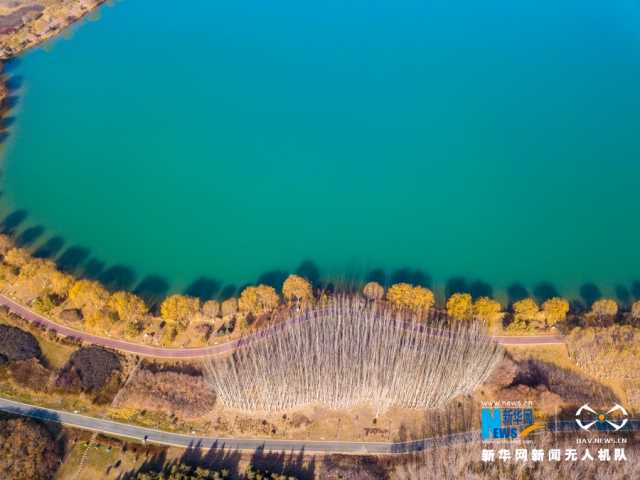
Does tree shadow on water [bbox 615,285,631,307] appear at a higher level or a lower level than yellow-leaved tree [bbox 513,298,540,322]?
higher

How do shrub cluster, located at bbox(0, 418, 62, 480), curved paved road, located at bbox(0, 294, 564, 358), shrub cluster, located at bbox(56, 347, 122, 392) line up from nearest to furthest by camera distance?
shrub cluster, located at bbox(0, 418, 62, 480) < shrub cluster, located at bbox(56, 347, 122, 392) < curved paved road, located at bbox(0, 294, 564, 358)

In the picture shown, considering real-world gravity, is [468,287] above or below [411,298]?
above

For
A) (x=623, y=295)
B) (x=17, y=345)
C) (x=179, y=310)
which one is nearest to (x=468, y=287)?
(x=623, y=295)

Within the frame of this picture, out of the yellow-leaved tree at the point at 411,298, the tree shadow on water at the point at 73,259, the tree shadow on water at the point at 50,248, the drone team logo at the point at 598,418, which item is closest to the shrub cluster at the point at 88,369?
the tree shadow on water at the point at 73,259

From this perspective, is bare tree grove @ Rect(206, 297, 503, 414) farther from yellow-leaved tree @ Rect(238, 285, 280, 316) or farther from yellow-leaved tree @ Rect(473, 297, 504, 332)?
yellow-leaved tree @ Rect(238, 285, 280, 316)

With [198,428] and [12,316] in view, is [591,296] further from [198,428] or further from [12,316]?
[12,316]

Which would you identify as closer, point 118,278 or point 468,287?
point 468,287

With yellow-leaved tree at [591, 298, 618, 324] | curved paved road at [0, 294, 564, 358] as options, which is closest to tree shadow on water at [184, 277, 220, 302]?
curved paved road at [0, 294, 564, 358]

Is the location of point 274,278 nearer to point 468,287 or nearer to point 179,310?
point 179,310

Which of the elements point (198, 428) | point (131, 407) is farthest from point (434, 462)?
point (131, 407)
